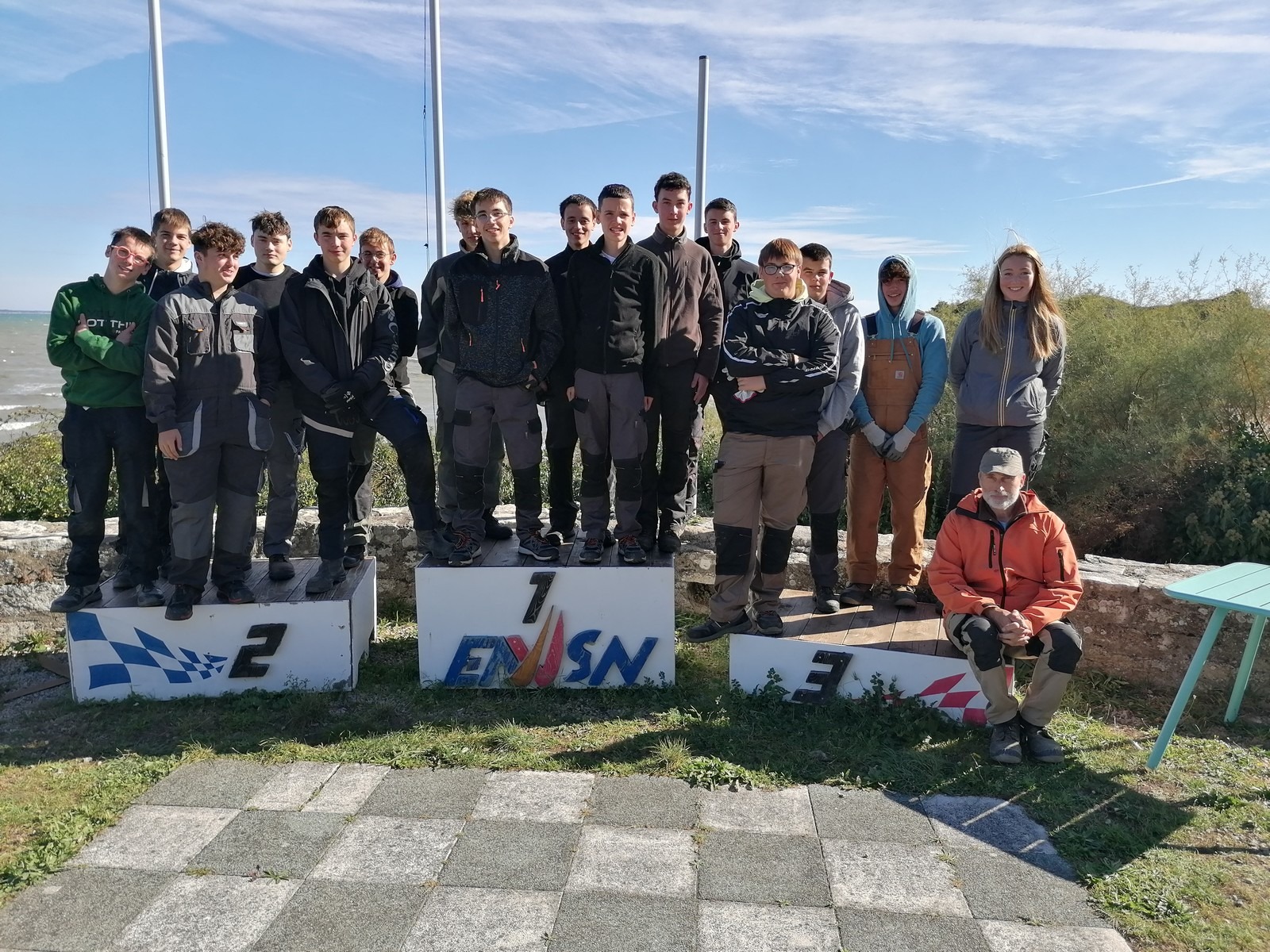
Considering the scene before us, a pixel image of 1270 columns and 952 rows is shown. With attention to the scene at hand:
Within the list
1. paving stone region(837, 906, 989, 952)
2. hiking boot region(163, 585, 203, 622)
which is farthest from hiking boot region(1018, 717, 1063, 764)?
hiking boot region(163, 585, 203, 622)

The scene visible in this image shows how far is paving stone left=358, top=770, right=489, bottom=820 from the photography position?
3500 millimetres

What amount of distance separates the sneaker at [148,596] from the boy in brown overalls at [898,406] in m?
3.56

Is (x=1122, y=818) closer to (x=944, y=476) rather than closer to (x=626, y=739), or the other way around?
(x=626, y=739)

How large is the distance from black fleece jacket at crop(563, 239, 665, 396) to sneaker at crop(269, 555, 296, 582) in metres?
1.95

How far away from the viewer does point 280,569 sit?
16.6 ft

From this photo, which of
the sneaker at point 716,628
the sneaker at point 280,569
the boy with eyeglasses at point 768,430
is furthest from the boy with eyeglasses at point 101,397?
the boy with eyeglasses at point 768,430

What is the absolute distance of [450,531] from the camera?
5.19 metres

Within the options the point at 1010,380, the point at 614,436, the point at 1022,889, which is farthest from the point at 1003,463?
the point at 614,436

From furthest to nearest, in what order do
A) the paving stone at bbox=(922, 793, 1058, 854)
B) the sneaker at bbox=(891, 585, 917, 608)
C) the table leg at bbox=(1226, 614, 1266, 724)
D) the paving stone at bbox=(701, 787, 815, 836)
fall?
the sneaker at bbox=(891, 585, 917, 608) < the table leg at bbox=(1226, 614, 1266, 724) < the paving stone at bbox=(701, 787, 815, 836) < the paving stone at bbox=(922, 793, 1058, 854)

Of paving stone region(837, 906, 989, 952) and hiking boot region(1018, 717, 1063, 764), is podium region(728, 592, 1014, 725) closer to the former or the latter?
hiking boot region(1018, 717, 1063, 764)

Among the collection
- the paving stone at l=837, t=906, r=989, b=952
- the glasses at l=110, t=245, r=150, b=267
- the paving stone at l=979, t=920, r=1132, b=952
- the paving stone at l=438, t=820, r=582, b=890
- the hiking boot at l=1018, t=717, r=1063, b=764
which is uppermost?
the glasses at l=110, t=245, r=150, b=267

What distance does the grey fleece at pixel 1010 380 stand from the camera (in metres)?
4.60

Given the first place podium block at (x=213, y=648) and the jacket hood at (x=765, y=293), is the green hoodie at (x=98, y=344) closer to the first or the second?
the first place podium block at (x=213, y=648)

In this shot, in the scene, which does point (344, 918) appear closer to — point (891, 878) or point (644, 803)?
point (644, 803)
